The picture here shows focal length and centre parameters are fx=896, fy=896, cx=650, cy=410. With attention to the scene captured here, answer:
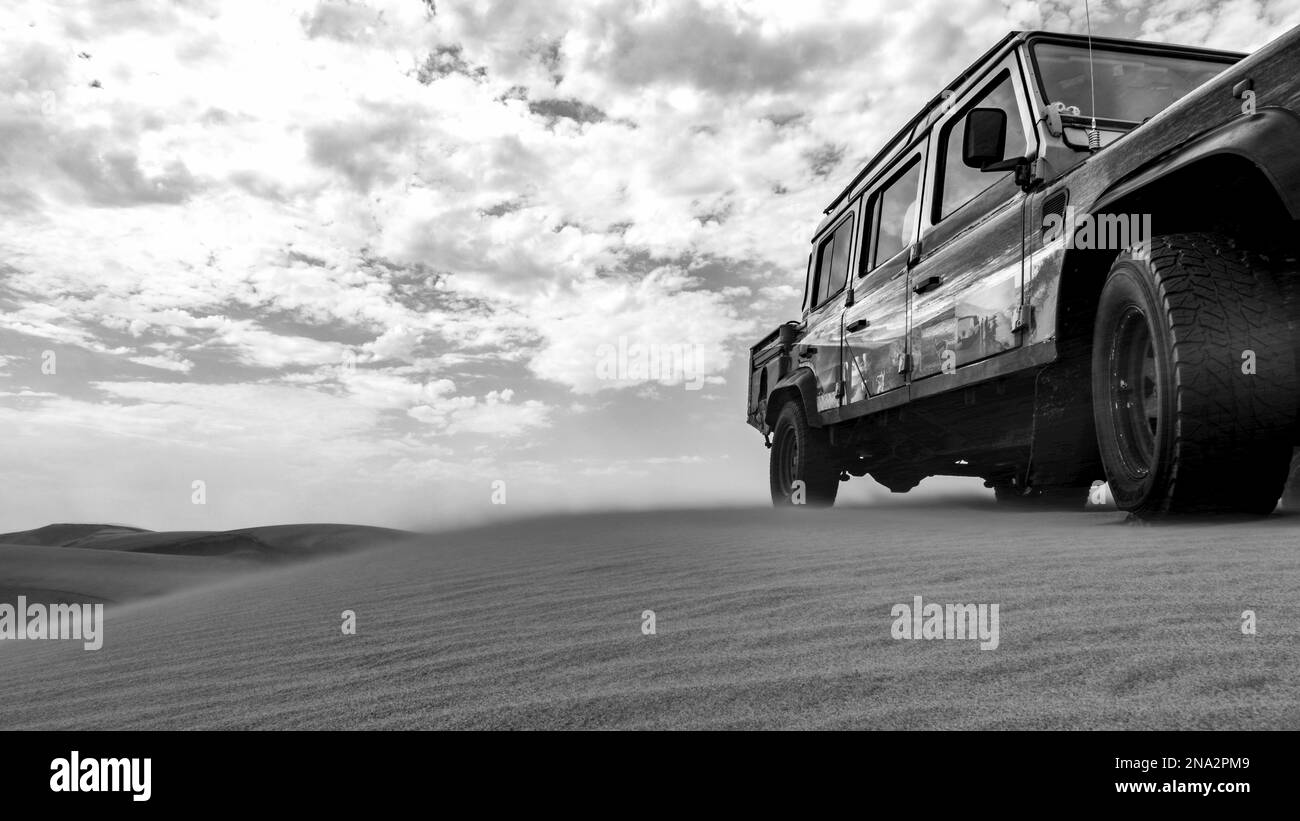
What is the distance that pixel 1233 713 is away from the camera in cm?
142

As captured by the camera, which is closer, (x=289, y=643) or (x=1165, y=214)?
(x=289, y=643)

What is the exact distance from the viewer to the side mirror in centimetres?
436

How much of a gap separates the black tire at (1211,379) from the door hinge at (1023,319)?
2.16 feet

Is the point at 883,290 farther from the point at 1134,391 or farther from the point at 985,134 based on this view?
the point at 1134,391

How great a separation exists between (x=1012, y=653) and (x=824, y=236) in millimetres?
6678

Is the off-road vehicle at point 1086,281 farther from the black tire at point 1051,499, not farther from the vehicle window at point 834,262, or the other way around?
the black tire at point 1051,499

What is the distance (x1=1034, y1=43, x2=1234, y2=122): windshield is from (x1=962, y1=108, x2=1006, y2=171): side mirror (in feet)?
1.79

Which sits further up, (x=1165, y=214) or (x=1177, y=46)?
(x=1177, y=46)

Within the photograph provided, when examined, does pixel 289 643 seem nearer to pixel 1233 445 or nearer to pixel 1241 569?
pixel 1241 569

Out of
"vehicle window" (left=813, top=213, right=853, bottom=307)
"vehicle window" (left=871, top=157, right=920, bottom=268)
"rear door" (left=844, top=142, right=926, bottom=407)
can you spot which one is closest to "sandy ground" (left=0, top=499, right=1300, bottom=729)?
"rear door" (left=844, top=142, right=926, bottom=407)

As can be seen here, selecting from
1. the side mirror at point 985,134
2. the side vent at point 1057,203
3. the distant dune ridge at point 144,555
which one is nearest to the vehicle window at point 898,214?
the side mirror at point 985,134

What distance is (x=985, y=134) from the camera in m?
4.35
